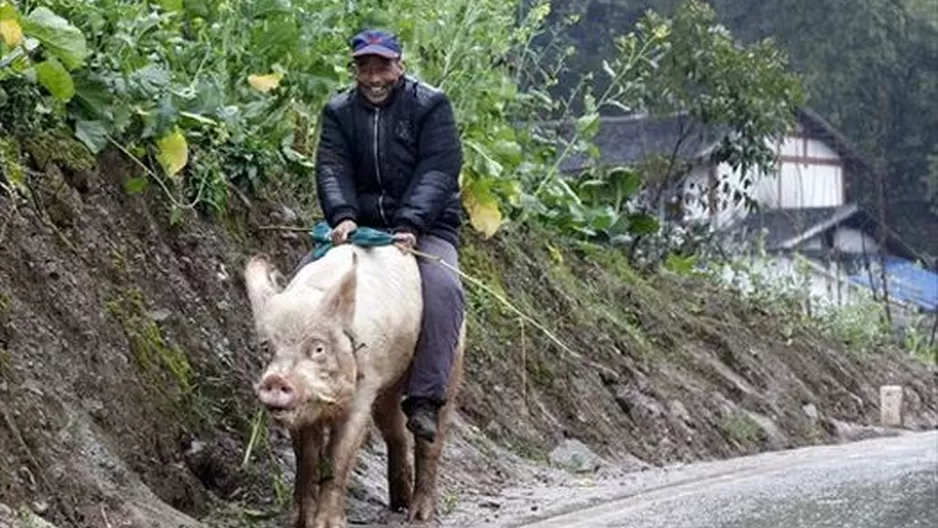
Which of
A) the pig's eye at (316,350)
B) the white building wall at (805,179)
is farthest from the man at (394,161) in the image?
the white building wall at (805,179)

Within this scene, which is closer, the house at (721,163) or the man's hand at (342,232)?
the man's hand at (342,232)

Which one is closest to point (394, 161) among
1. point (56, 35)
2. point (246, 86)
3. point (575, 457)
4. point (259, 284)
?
point (259, 284)

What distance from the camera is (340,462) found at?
8484 millimetres

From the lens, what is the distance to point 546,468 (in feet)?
41.9

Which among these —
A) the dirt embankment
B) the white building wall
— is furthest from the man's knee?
the white building wall

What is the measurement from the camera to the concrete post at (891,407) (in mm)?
20422

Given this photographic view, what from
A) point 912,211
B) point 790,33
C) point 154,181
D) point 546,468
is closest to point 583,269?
point 546,468

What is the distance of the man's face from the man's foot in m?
1.48

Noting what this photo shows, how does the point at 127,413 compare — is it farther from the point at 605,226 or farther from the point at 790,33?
the point at 790,33

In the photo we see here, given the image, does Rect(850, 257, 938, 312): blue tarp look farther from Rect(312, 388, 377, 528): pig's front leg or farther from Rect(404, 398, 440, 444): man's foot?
Rect(312, 388, 377, 528): pig's front leg

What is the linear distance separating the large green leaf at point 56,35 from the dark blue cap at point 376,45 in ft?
4.19

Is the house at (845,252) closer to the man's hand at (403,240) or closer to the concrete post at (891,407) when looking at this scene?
the concrete post at (891,407)

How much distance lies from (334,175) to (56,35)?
4.75ft

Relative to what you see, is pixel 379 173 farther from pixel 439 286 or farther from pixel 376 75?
pixel 439 286
